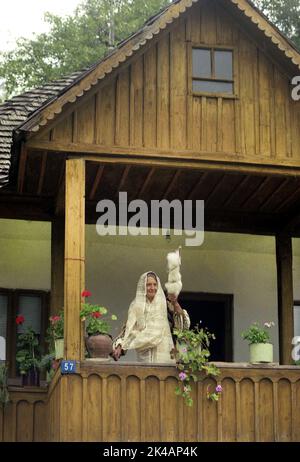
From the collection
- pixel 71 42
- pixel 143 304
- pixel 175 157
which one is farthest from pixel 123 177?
pixel 71 42

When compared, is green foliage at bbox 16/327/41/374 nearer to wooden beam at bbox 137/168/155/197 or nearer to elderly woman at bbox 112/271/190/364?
elderly woman at bbox 112/271/190/364

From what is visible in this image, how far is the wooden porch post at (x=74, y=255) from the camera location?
16469mm

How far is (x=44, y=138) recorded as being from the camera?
56.0 feet

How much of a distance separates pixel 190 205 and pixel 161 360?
11.8 ft

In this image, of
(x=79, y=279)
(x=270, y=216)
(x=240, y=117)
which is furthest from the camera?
(x=270, y=216)

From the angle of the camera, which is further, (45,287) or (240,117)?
(45,287)

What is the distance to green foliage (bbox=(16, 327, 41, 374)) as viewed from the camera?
18.9 m

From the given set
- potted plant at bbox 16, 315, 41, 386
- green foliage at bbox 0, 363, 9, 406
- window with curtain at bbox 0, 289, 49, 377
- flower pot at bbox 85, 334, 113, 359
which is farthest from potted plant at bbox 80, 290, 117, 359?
window with curtain at bbox 0, 289, 49, 377

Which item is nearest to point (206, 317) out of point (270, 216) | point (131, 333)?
point (270, 216)

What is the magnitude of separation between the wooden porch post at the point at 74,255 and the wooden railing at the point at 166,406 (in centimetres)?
40

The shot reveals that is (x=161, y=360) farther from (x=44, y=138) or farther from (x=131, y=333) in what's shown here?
(x=44, y=138)

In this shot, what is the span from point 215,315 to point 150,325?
4050 millimetres

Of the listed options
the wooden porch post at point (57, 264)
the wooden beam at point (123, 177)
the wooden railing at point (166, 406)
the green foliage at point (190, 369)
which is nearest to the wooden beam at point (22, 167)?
the wooden porch post at point (57, 264)

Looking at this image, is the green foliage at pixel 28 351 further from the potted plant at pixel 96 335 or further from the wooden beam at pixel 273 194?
the wooden beam at pixel 273 194
